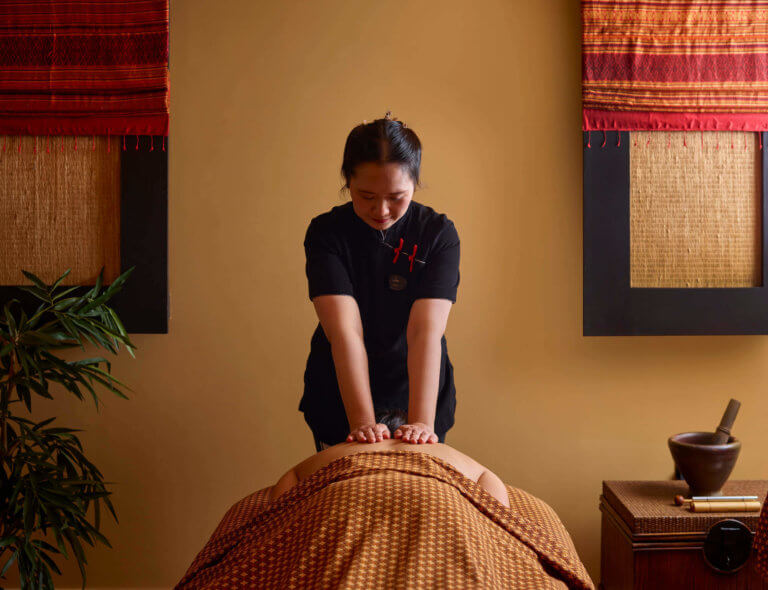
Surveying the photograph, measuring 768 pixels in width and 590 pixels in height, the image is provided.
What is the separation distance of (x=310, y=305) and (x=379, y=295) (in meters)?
0.70

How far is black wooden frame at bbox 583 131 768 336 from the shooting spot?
240 cm

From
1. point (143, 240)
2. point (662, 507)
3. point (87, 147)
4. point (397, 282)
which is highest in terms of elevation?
point (87, 147)

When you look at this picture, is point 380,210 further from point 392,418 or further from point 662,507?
point 662,507

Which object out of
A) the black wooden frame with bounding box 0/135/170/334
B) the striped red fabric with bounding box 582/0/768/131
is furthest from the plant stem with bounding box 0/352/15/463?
the striped red fabric with bounding box 582/0/768/131

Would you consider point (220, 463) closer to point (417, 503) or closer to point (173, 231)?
point (173, 231)

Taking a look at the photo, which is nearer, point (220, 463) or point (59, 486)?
point (59, 486)

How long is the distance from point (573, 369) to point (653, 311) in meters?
0.35

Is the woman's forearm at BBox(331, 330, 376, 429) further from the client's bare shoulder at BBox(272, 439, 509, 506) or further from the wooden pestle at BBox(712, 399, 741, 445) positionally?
the wooden pestle at BBox(712, 399, 741, 445)

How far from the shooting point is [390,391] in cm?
193

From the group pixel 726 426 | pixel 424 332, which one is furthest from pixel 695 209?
pixel 424 332

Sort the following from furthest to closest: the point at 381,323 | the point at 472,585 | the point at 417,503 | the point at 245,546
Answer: the point at 381,323 < the point at 245,546 < the point at 417,503 < the point at 472,585

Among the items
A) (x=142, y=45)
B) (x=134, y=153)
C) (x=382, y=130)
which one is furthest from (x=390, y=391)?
(x=142, y=45)

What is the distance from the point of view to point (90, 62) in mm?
2418

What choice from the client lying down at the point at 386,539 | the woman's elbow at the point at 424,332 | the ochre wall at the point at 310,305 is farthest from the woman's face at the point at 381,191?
the ochre wall at the point at 310,305
